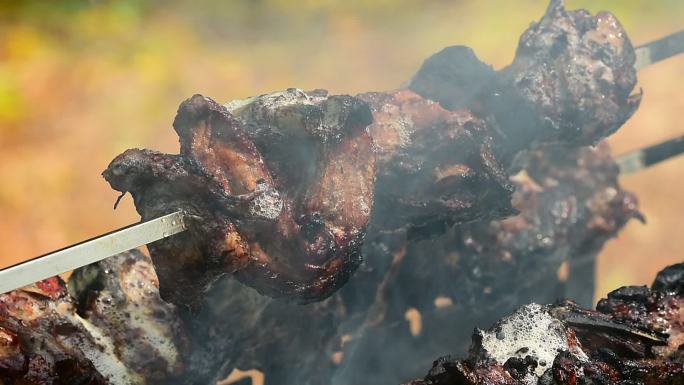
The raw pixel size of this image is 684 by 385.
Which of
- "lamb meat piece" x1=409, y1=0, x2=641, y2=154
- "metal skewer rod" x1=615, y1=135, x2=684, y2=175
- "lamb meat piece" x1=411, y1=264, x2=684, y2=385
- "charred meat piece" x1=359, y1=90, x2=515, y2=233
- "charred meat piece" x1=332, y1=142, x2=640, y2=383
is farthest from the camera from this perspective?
"metal skewer rod" x1=615, y1=135, x2=684, y2=175

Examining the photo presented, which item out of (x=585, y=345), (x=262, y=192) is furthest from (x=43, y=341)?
(x=585, y=345)

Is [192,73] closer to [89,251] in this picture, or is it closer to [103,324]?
[103,324]

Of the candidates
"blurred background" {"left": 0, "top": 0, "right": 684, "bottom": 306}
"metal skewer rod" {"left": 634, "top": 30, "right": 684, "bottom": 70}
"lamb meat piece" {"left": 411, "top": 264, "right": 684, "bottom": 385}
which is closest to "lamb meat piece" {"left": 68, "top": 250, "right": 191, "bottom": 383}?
"lamb meat piece" {"left": 411, "top": 264, "right": 684, "bottom": 385}

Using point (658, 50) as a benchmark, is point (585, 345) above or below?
below

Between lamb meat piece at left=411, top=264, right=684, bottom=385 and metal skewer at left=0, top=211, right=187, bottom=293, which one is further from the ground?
metal skewer at left=0, top=211, right=187, bottom=293

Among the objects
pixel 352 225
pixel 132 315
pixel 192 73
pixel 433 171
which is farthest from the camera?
pixel 192 73

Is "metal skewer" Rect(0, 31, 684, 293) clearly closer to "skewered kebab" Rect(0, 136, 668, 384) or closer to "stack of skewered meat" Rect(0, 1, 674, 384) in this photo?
"stack of skewered meat" Rect(0, 1, 674, 384)

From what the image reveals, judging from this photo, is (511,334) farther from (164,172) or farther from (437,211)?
(164,172)

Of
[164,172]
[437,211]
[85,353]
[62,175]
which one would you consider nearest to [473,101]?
[437,211]
